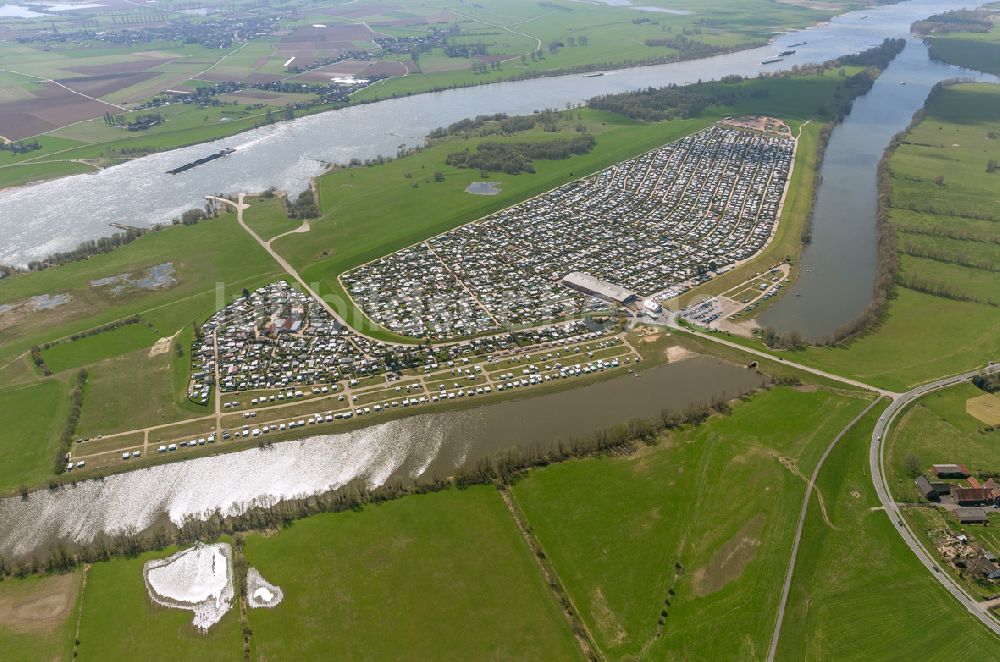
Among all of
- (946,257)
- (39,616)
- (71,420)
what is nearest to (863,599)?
(39,616)

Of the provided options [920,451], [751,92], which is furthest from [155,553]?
[751,92]

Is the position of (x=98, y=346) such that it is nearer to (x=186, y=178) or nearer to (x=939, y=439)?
(x=186, y=178)

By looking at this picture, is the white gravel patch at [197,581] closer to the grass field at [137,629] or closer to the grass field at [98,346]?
the grass field at [137,629]

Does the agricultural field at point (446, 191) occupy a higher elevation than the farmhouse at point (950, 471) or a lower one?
higher

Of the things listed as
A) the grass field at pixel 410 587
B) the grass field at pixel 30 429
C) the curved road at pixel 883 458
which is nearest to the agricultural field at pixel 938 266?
the curved road at pixel 883 458

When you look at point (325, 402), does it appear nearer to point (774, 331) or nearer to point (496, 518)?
point (496, 518)

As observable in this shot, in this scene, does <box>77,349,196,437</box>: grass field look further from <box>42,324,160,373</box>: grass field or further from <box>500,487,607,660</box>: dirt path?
<box>500,487,607,660</box>: dirt path

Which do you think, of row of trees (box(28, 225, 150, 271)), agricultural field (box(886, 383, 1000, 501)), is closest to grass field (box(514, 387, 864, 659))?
agricultural field (box(886, 383, 1000, 501))

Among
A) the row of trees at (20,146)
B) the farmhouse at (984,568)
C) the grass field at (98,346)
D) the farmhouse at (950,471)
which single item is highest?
the row of trees at (20,146)
